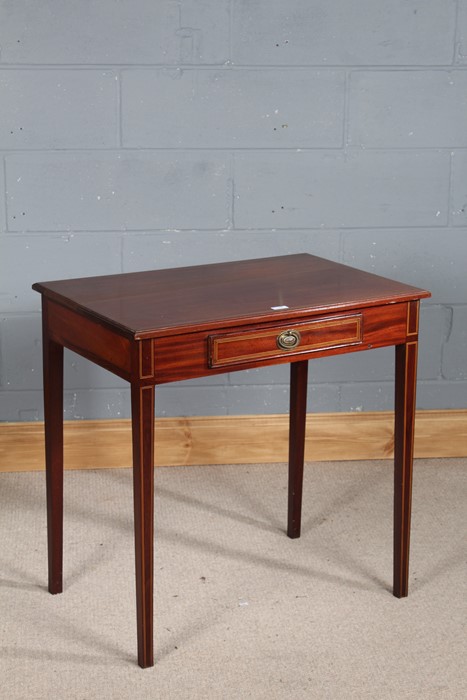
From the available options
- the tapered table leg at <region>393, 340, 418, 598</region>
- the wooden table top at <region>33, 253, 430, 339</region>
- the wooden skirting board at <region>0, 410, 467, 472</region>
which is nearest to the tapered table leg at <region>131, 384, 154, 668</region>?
the wooden table top at <region>33, 253, 430, 339</region>

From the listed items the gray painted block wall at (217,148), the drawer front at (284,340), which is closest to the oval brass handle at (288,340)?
the drawer front at (284,340)

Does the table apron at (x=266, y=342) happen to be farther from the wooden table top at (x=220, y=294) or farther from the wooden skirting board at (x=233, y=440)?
the wooden skirting board at (x=233, y=440)

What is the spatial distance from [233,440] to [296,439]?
0.56 m

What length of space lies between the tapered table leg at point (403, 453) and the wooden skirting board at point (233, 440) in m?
0.89

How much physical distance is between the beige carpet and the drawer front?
2.20 feet

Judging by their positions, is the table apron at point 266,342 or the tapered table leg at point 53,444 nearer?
the table apron at point 266,342

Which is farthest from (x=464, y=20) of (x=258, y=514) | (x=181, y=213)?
(x=258, y=514)

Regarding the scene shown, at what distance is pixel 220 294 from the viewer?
2398mm

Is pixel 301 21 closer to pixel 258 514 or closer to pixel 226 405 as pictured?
pixel 226 405

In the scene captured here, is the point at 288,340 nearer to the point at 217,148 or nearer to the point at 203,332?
the point at 203,332

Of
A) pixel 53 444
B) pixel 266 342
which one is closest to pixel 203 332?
pixel 266 342

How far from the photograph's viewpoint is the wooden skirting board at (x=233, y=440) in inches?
132

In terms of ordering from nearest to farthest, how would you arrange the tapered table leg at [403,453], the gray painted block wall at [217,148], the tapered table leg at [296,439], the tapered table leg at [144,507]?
the tapered table leg at [144,507] < the tapered table leg at [403,453] < the tapered table leg at [296,439] < the gray painted block wall at [217,148]

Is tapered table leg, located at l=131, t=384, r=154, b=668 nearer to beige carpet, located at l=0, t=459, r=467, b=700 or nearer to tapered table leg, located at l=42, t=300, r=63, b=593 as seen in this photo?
beige carpet, located at l=0, t=459, r=467, b=700
